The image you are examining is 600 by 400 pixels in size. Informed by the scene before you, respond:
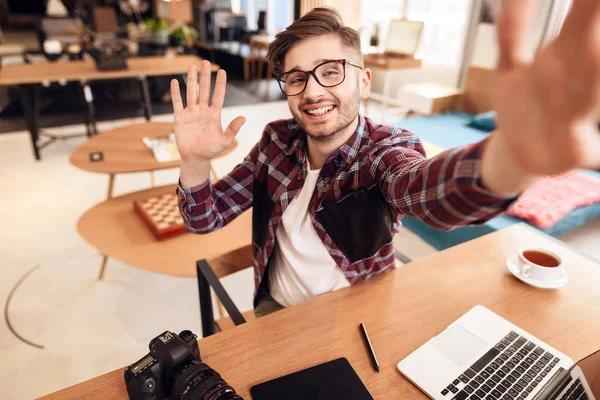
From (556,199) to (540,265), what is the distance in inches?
55.1

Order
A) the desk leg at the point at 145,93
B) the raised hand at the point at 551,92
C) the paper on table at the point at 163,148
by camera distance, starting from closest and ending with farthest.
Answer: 1. the raised hand at the point at 551,92
2. the paper on table at the point at 163,148
3. the desk leg at the point at 145,93

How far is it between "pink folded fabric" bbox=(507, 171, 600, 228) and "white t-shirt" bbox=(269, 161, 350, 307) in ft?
4.28

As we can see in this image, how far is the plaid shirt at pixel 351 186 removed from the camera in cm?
66

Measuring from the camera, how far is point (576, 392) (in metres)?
0.80

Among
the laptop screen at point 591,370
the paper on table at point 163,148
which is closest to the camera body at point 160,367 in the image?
the laptop screen at point 591,370

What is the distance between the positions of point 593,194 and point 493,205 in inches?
87.1

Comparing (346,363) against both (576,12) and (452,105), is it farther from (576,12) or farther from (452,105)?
(452,105)

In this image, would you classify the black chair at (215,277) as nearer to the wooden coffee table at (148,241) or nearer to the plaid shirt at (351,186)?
the plaid shirt at (351,186)

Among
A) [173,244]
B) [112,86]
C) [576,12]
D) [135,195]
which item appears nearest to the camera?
[576,12]

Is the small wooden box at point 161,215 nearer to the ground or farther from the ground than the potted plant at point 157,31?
nearer to the ground

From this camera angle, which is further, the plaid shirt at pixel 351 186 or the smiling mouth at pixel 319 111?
the smiling mouth at pixel 319 111

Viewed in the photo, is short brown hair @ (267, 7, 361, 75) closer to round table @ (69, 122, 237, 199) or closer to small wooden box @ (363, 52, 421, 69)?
round table @ (69, 122, 237, 199)

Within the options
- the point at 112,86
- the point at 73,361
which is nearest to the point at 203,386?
the point at 73,361

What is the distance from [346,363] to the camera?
0.83m
